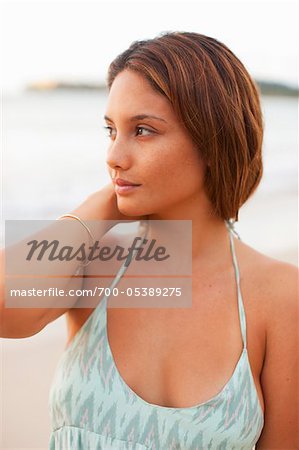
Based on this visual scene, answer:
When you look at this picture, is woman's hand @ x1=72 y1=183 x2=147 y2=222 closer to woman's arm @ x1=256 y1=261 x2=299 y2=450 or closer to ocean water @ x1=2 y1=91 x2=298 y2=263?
woman's arm @ x1=256 y1=261 x2=299 y2=450

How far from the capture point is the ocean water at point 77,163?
21.1ft

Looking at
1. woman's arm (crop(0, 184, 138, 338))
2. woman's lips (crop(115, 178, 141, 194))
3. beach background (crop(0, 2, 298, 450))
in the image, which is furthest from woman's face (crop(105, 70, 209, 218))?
beach background (crop(0, 2, 298, 450))

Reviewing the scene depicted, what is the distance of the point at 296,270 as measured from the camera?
5.90 feet

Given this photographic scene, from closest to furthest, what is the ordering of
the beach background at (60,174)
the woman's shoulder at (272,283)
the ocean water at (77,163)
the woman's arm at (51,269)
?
the woman's arm at (51,269) < the woman's shoulder at (272,283) < the beach background at (60,174) < the ocean water at (77,163)

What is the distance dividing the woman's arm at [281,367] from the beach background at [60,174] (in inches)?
27.1

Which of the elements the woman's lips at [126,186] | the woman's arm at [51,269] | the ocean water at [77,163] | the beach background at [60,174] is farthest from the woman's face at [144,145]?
the ocean water at [77,163]

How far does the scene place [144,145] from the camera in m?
1.66

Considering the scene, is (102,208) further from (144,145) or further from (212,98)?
(212,98)

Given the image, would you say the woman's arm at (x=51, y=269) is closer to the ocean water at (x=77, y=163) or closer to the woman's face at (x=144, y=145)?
the woman's face at (x=144, y=145)

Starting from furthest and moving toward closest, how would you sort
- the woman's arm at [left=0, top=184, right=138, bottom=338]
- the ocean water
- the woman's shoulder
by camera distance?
the ocean water
the woman's shoulder
the woman's arm at [left=0, top=184, right=138, bottom=338]

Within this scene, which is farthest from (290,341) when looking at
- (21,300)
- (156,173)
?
(21,300)

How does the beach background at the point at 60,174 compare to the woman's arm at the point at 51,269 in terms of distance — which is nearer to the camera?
the woman's arm at the point at 51,269

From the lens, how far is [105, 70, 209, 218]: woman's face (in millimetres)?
1639

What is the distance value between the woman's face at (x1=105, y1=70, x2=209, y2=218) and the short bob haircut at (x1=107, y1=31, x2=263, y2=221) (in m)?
0.03
